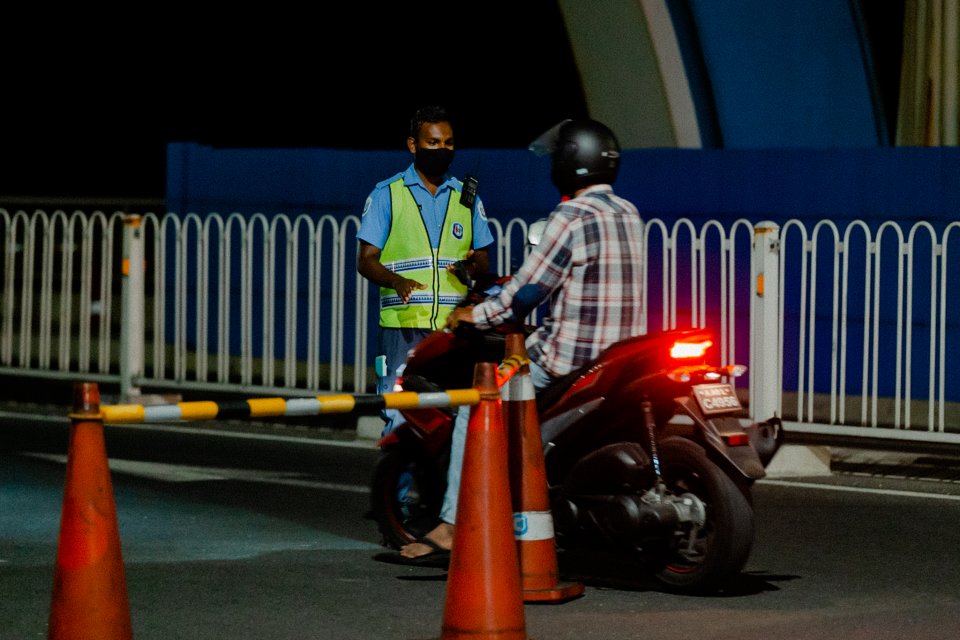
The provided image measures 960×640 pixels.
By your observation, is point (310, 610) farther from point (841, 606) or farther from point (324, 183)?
point (324, 183)

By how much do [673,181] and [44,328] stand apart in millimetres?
5322

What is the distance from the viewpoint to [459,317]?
24.9 ft

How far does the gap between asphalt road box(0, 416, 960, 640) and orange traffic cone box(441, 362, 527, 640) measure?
1.35 ft

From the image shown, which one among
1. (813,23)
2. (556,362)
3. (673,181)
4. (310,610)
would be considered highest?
(813,23)

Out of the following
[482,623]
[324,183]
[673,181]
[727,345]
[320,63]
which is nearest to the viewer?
[482,623]

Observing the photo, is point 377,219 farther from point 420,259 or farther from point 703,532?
→ point 703,532

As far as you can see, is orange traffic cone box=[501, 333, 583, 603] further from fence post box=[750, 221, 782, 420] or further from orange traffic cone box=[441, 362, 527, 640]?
fence post box=[750, 221, 782, 420]

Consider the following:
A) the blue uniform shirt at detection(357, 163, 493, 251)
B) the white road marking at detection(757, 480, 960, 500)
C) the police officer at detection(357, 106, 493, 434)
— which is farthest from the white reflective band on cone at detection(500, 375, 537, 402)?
the white road marking at detection(757, 480, 960, 500)

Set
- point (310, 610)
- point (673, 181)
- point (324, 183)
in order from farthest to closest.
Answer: point (324, 183) < point (673, 181) < point (310, 610)

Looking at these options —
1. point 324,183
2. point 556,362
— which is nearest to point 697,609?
point 556,362

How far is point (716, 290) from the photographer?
1313 centimetres

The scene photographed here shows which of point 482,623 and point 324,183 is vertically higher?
point 324,183

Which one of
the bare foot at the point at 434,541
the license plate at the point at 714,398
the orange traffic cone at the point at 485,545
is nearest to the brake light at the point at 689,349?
the license plate at the point at 714,398

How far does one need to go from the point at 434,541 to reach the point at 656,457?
Result: 102 centimetres
